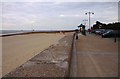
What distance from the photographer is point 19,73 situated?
5926 mm

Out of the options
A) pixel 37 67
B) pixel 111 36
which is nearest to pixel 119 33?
pixel 111 36

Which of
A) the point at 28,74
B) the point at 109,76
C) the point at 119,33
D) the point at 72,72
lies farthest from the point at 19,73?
the point at 119,33

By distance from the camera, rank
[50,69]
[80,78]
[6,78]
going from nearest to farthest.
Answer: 1. [6,78]
2. [50,69]
3. [80,78]

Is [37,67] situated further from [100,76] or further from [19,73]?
[100,76]

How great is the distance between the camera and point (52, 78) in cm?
552

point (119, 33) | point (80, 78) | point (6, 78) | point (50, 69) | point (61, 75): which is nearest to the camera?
point (6, 78)

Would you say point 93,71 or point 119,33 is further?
point 119,33

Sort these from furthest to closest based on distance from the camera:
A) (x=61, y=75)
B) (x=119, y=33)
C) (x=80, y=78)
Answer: (x=119, y=33) < (x=80, y=78) < (x=61, y=75)

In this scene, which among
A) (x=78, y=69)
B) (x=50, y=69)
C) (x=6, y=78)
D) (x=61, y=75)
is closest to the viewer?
(x=6, y=78)

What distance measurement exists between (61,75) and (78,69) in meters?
3.08

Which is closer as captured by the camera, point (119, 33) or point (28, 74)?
point (28, 74)

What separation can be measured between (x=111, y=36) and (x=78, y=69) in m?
28.6

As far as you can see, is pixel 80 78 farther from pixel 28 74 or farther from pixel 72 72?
pixel 28 74

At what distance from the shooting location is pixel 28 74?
5.89 m
